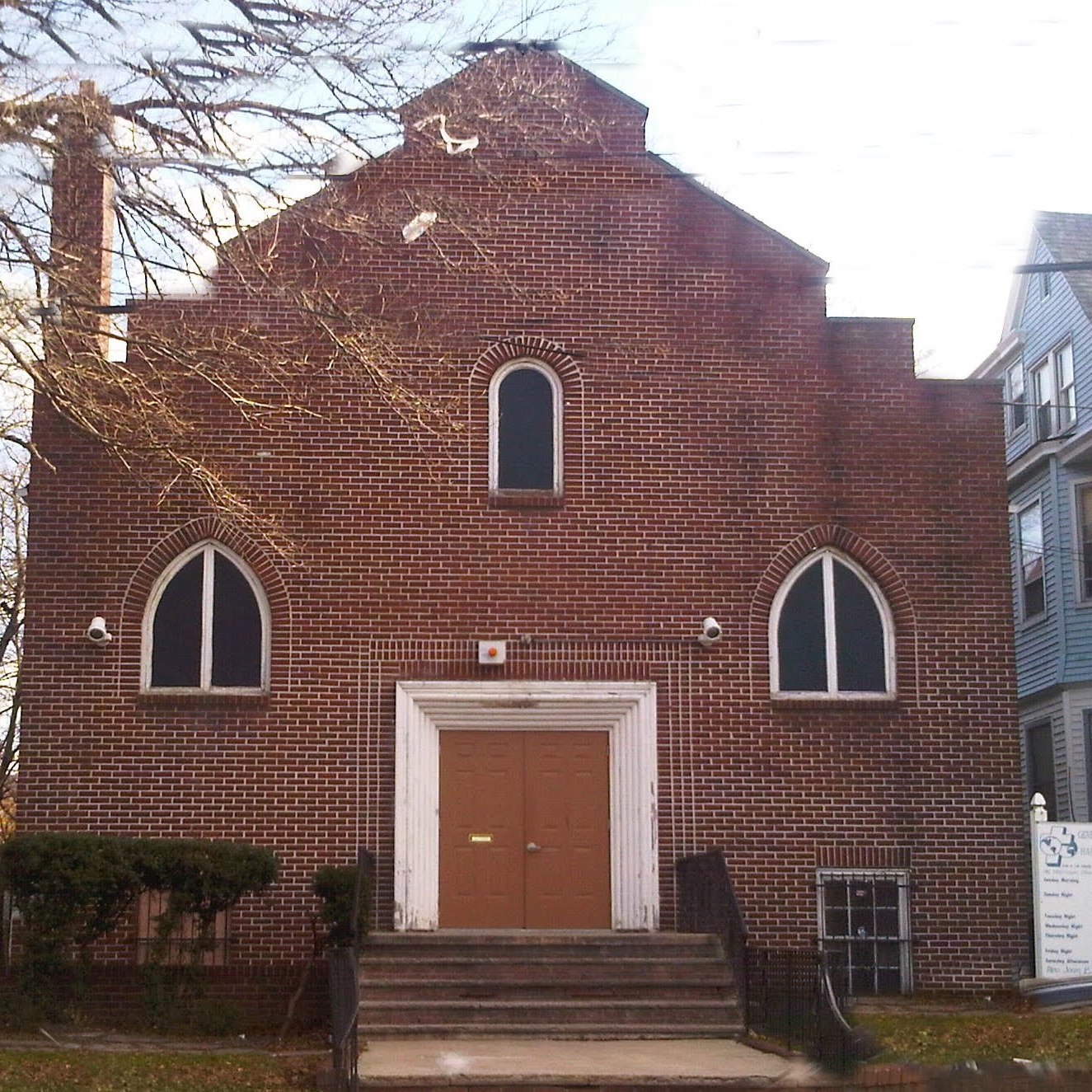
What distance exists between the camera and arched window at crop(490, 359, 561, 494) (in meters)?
15.6

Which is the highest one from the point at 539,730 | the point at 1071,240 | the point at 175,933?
the point at 1071,240

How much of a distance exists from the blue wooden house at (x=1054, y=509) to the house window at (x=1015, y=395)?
0.03 meters

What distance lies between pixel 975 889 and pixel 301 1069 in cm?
667

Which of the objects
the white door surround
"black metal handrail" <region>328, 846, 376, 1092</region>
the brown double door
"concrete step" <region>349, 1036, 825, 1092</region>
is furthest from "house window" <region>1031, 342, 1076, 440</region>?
"black metal handrail" <region>328, 846, 376, 1092</region>

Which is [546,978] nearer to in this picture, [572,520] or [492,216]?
[572,520]

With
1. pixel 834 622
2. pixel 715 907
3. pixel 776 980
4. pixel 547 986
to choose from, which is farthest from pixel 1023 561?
pixel 547 986

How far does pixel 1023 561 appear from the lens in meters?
25.3

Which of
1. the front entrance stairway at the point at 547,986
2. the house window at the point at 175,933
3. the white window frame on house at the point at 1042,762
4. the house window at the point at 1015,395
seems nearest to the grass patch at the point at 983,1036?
the front entrance stairway at the point at 547,986

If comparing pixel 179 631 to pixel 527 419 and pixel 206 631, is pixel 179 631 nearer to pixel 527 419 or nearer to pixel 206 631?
pixel 206 631

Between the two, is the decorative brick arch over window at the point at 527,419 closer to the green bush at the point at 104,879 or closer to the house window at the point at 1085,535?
the green bush at the point at 104,879

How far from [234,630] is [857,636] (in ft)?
18.9

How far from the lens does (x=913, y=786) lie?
15.3 meters

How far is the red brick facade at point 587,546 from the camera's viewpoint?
49.0ft

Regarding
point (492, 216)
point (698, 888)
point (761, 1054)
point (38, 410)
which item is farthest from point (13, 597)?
point (761, 1054)
